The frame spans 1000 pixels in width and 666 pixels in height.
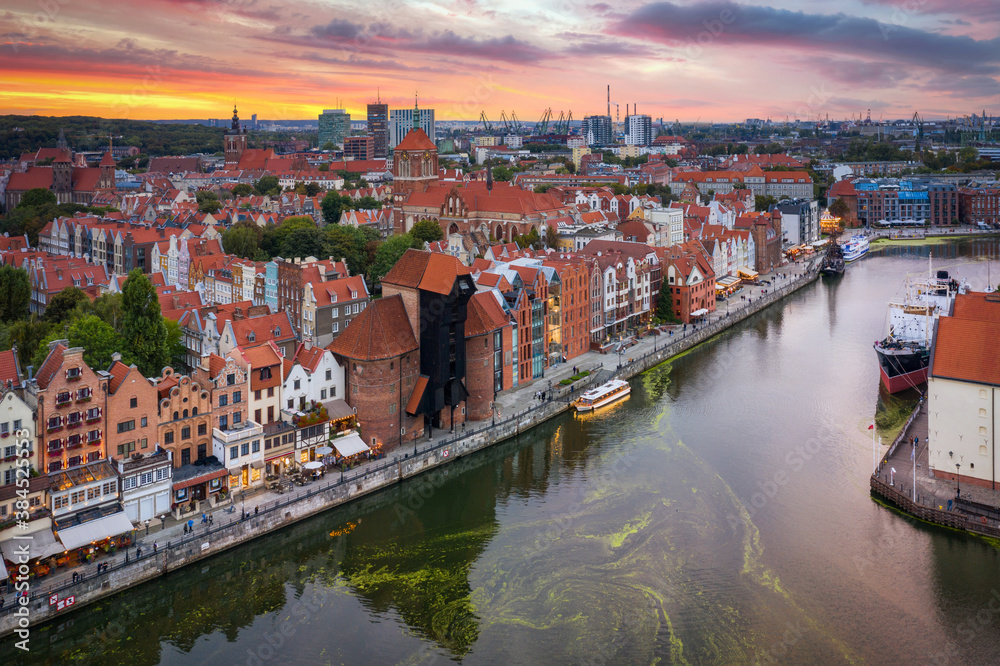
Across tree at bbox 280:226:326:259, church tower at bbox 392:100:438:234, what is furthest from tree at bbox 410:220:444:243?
church tower at bbox 392:100:438:234

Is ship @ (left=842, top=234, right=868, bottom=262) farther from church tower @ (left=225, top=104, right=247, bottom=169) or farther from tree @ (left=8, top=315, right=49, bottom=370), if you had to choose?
church tower @ (left=225, top=104, right=247, bottom=169)

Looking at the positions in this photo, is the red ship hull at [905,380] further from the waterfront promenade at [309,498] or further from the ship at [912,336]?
the waterfront promenade at [309,498]

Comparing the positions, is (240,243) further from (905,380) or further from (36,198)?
(905,380)

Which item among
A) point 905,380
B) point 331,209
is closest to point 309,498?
point 905,380

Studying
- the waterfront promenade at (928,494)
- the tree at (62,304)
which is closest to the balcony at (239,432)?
the tree at (62,304)

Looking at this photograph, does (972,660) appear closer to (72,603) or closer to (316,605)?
(316,605)

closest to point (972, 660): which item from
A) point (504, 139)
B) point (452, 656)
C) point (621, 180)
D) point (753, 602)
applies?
point (753, 602)
